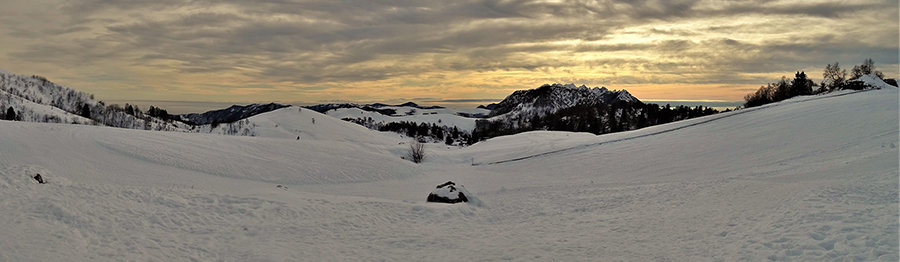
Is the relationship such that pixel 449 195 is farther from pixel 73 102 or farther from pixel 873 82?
pixel 73 102

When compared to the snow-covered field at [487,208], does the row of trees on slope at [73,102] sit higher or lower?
higher

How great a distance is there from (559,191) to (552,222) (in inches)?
260

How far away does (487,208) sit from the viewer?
16.8 metres

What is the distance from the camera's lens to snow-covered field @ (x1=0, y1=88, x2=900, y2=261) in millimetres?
8844

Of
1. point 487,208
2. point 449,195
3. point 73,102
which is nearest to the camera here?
point 487,208

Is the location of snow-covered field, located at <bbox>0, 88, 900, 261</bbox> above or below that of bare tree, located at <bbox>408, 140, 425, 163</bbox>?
above

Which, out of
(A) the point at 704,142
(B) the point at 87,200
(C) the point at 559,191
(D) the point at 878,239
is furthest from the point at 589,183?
(B) the point at 87,200

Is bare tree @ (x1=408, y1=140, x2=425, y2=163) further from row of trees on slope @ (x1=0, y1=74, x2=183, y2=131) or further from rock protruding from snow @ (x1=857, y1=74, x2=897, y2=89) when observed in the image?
row of trees on slope @ (x1=0, y1=74, x2=183, y2=131)

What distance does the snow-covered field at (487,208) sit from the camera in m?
8.84

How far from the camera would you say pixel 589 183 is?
2191cm

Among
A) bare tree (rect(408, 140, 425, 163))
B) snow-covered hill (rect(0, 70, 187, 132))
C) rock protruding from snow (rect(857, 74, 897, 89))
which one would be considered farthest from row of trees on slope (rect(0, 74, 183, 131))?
rock protruding from snow (rect(857, 74, 897, 89))

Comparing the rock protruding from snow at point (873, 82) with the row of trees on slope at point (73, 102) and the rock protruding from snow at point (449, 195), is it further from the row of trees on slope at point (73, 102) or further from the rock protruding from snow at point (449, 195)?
the row of trees on slope at point (73, 102)

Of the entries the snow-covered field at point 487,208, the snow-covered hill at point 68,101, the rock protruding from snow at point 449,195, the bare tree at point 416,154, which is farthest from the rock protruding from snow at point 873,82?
the snow-covered hill at point 68,101

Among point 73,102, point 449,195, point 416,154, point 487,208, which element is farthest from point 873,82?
point 73,102
